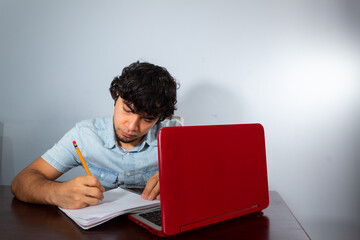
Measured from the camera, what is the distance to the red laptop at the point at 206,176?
586 millimetres

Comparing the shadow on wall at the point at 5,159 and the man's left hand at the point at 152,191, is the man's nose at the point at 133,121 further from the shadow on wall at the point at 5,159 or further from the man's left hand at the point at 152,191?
the shadow on wall at the point at 5,159

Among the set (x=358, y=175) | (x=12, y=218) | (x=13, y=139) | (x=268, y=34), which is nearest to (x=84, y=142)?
(x=12, y=218)

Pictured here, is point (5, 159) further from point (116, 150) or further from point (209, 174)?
point (209, 174)

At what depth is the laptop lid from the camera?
1.92 feet

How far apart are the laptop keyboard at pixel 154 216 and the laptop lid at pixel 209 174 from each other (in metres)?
0.08

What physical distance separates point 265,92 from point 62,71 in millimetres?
1260

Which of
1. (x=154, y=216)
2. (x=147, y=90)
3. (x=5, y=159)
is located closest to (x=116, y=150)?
(x=147, y=90)

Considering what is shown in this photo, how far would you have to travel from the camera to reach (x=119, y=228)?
0.67 meters

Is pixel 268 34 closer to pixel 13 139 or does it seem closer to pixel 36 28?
pixel 36 28

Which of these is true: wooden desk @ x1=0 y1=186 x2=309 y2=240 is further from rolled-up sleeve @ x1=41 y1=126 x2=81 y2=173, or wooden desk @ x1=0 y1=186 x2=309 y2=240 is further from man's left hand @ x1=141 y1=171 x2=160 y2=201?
rolled-up sleeve @ x1=41 y1=126 x2=81 y2=173

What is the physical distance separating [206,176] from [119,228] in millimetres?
252

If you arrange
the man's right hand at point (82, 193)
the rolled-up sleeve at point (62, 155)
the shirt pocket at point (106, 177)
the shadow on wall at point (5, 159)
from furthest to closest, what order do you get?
1. the shadow on wall at point (5, 159)
2. the shirt pocket at point (106, 177)
3. the rolled-up sleeve at point (62, 155)
4. the man's right hand at point (82, 193)

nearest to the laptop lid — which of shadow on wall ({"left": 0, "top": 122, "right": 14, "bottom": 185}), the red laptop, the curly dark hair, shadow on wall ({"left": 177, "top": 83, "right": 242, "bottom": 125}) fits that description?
the red laptop

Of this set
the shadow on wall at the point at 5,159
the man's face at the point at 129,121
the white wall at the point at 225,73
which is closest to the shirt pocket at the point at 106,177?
the man's face at the point at 129,121
